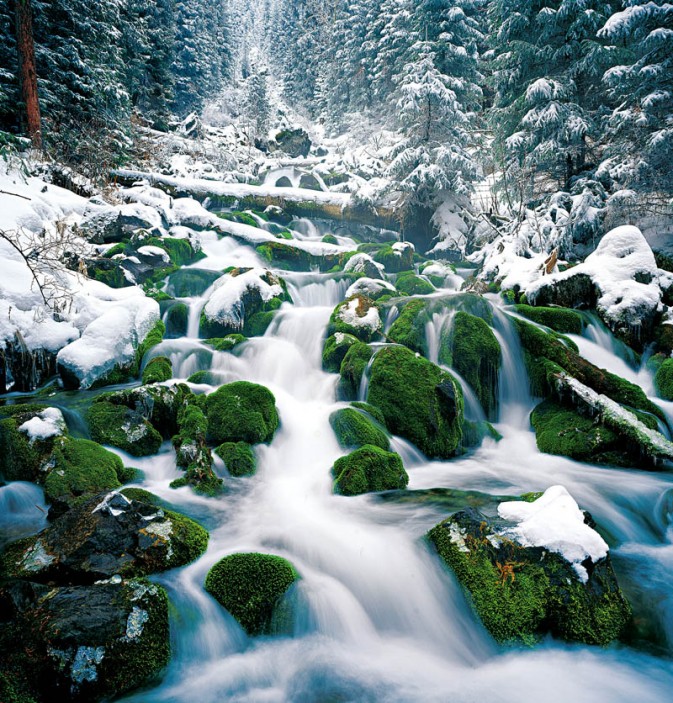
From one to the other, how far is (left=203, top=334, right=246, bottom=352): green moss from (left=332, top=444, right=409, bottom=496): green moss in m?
4.41

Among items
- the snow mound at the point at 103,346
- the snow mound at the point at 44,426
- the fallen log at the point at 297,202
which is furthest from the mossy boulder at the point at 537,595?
the fallen log at the point at 297,202

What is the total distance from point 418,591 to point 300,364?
579 cm

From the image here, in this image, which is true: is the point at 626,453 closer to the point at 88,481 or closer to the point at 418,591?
the point at 418,591

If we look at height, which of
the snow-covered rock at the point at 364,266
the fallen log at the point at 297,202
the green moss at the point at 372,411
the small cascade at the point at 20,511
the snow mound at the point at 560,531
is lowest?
the small cascade at the point at 20,511

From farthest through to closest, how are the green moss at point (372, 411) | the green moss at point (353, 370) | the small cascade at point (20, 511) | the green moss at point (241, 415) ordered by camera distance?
the green moss at point (353, 370), the green moss at point (372, 411), the green moss at point (241, 415), the small cascade at point (20, 511)

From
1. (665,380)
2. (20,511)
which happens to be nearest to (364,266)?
(665,380)

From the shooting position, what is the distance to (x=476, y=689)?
293cm

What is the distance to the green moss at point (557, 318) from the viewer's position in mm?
9250

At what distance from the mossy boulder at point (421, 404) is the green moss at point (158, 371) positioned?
3652 mm

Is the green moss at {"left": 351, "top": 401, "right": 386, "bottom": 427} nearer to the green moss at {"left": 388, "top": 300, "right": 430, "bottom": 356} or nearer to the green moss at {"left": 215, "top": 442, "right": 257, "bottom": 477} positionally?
the green moss at {"left": 215, "top": 442, "right": 257, "bottom": 477}

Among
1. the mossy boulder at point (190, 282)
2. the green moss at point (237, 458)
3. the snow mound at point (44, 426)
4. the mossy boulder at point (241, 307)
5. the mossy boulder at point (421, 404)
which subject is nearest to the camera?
the snow mound at point (44, 426)

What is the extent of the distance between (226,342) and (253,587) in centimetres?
622

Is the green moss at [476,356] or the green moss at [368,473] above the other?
the green moss at [476,356]

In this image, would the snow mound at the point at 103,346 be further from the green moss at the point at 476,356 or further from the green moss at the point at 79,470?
the green moss at the point at 476,356
